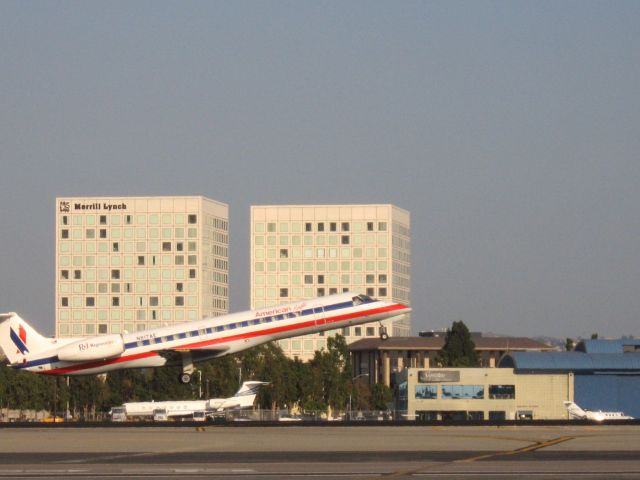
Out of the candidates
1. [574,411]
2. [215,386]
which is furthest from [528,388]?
[215,386]

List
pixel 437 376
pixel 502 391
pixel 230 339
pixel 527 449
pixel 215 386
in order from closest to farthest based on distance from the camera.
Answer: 1. pixel 527 449
2. pixel 230 339
3. pixel 502 391
4. pixel 437 376
5. pixel 215 386

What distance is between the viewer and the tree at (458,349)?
587 feet

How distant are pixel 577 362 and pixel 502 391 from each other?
841 centimetres

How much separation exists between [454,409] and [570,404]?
1768 cm

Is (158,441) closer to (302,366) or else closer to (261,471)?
(261,471)

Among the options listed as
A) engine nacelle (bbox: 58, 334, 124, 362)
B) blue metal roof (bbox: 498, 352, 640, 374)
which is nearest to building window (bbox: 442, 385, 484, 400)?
blue metal roof (bbox: 498, 352, 640, 374)

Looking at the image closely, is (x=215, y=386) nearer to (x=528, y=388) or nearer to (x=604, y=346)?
(x=528, y=388)

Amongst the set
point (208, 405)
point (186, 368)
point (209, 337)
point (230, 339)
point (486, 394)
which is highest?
point (209, 337)

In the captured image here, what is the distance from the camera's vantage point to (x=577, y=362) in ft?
448

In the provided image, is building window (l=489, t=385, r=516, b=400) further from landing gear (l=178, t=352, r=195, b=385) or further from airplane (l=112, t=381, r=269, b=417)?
landing gear (l=178, t=352, r=195, b=385)

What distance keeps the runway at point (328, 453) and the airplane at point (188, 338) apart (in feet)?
38.2

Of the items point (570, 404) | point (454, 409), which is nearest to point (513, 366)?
point (454, 409)

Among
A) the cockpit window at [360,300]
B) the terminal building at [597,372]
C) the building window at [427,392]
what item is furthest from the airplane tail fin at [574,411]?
the cockpit window at [360,300]

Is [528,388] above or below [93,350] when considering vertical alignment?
below
